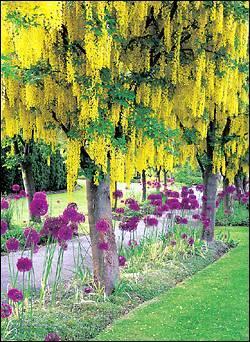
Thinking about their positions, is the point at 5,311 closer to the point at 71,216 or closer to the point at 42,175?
the point at 71,216

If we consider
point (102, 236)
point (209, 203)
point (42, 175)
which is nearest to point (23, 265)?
point (102, 236)

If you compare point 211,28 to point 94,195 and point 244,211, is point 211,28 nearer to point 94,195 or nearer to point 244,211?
point 94,195

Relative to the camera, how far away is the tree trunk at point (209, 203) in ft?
33.7

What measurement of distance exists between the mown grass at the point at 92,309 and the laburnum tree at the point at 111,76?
1.14ft

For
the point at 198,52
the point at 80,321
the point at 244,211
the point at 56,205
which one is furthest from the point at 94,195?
the point at 56,205

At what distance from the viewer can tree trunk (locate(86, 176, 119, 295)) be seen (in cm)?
654

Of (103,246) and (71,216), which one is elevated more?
(71,216)

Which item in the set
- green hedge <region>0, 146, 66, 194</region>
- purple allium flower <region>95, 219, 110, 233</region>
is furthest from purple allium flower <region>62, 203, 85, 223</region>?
green hedge <region>0, 146, 66, 194</region>

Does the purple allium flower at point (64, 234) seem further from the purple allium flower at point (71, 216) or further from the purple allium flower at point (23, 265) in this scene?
the purple allium flower at point (23, 265)

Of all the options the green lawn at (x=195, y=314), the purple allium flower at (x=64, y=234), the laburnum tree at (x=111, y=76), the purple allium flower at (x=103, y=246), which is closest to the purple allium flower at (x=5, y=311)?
the green lawn at (x=195, y=314)

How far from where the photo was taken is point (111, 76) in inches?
236

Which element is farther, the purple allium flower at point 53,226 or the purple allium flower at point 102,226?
the purple allium flower at point 102,226

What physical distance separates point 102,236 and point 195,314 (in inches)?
54.1

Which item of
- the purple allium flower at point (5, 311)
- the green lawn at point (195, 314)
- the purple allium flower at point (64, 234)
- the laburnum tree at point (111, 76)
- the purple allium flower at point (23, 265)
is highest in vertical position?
the laburnum tree at point (111, 76)
